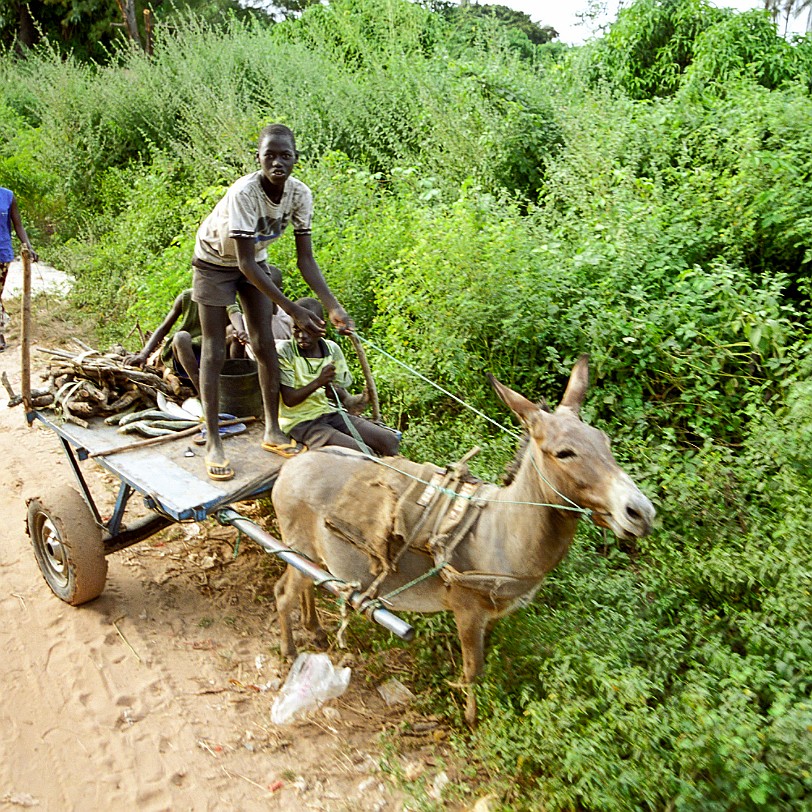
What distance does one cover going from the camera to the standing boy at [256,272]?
155 inches

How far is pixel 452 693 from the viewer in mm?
3910

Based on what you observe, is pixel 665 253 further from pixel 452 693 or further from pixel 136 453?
pixel 136 453

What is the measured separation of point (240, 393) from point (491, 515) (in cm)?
229

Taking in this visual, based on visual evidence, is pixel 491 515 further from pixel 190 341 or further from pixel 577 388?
pixel 190 341

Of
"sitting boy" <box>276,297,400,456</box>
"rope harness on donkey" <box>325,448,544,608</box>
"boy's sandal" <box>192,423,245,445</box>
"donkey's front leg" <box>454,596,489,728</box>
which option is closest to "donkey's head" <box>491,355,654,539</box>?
"rope harness on donkey" <box>325,448,544,608</box>

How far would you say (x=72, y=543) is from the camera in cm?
433

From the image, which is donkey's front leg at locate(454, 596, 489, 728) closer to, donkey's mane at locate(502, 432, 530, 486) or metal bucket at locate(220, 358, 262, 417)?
donkey's mane at locate(502, 432, 530, 486)

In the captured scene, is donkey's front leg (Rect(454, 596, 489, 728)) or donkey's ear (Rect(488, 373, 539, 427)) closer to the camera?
donkey's ear (Rect(488, 373, 539, 427))

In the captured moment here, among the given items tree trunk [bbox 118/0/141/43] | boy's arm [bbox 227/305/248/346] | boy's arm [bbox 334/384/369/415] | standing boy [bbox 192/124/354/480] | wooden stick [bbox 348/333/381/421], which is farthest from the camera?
tree trunk [bbox 118/0/141/43]

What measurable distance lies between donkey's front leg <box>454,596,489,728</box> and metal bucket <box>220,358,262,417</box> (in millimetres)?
2255

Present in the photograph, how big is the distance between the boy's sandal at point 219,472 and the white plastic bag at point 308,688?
3.74 feet

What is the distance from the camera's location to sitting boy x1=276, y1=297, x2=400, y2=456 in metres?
4.50

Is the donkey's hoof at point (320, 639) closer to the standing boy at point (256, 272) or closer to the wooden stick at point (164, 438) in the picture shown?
the standing boy at point (256, 272)

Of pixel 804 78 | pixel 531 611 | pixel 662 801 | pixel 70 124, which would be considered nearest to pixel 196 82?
pixel 70 124
